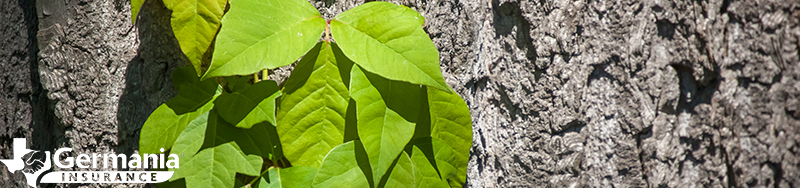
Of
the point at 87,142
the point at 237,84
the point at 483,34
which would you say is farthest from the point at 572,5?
Result: the point at 87,142

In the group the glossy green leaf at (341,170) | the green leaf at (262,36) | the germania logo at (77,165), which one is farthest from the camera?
the germania logo at (77,165)

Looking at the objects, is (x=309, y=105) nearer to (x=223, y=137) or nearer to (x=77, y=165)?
(x=223, y=137)

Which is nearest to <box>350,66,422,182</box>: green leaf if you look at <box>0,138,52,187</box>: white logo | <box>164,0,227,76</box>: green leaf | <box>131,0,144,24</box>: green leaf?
<box>164,0,227,76</box>: green leaf

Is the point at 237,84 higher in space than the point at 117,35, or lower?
lower

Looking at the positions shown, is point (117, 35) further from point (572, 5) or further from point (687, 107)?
point (687, 107)

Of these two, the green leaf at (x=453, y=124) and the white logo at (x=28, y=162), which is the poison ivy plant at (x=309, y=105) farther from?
the white logo at (x=28, y=162)

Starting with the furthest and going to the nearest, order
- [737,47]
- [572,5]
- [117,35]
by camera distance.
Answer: [117,35], [572,5], [737,47]

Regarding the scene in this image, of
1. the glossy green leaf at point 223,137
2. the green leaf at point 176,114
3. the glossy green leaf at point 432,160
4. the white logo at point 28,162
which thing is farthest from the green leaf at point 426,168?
the white logo at point 28,162

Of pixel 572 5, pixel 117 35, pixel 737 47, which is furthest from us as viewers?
pixel 117 35
